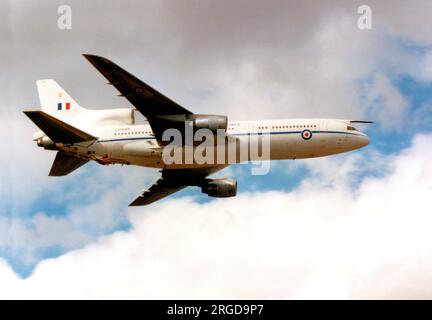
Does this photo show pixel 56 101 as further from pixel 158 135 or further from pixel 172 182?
pixel 172 182

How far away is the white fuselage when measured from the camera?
6378cm

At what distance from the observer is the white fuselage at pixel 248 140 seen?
63781mm

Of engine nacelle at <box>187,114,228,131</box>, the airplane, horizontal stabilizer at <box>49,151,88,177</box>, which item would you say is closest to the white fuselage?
the airplane

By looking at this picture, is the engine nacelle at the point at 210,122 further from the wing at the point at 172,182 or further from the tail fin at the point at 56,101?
the tail fin at the point at 56,101

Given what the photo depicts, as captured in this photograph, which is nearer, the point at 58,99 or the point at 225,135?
the point at 225,135

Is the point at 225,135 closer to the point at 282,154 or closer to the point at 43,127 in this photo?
the point at 282,154

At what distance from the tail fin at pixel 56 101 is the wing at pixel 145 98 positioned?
745 centimetres

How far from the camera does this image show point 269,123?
6419 cm

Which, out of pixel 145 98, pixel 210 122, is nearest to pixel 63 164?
pixel 145 98

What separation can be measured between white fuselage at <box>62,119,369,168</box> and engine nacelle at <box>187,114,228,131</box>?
5.84 feet

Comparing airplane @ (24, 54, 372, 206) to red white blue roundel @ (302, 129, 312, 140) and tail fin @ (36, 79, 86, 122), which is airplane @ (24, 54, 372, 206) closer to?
red white blue roundel @ (302, 129, 312, 140)

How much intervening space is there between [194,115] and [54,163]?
1221cm

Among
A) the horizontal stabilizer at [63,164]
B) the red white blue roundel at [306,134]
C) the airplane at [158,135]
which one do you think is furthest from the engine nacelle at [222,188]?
the horizontal stabilizer at [63,164]

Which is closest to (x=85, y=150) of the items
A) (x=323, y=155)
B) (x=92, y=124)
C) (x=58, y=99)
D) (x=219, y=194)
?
(x=92, y=124)
